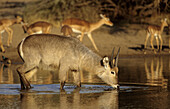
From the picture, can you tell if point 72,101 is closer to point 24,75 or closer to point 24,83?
point 24,83

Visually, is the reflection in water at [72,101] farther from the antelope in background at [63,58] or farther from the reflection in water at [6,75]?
the reflection in water at [6,75]

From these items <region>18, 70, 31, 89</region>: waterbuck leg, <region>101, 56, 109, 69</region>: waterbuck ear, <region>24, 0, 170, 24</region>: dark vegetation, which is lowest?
<region>18, 70, 31, 89</region>: waterbuck leg

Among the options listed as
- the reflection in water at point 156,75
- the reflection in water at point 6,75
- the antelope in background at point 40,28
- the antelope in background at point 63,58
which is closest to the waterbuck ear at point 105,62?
the antelope in background at point 63,58

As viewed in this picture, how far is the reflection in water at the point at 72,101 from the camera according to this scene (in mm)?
9133

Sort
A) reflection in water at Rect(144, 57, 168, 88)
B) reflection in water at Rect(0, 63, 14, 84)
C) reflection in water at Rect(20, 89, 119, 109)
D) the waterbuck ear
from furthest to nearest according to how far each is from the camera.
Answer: reflection in water at Rect(0, 63, 14, 84) < reflection in water at Rect(144, 57, 168, 88) < the waterbuck ear < reflection in water at Rect(20, 89, 119, 109)

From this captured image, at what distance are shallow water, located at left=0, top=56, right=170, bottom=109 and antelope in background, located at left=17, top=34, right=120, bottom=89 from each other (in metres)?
0.34

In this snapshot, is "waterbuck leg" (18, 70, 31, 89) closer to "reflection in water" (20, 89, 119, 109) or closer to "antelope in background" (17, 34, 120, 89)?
"antelope in background" (17, 34, 120, 89)

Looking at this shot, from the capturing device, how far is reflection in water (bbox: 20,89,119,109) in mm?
9133

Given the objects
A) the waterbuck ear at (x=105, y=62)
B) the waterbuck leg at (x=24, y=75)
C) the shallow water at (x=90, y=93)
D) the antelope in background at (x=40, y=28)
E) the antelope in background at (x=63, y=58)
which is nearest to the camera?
the shallow water at (x=90, y=93)

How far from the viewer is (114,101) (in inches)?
384

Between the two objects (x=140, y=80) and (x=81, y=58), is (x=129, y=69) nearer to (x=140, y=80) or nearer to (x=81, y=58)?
(x=140, y=80)

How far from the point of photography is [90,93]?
11016mm

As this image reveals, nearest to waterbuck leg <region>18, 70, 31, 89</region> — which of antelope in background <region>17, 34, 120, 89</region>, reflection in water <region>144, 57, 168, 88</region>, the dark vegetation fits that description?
antelope in background <region>17, 34, 120, 89</region>

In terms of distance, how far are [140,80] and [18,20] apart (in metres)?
11.8
